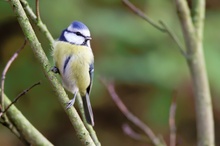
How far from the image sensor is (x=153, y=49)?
3951 millimetres

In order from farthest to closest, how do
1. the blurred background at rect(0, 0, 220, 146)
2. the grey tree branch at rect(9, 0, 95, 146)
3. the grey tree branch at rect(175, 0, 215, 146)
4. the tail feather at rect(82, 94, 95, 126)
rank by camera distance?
1. the blurred background at rect(0, 0, 220, 146)
2. the grey tree branch at rect(175, 0, 215, 146)
3. the tail feather at rect(82, 94, 95, 126)
4. the grey tree branch at rect(9, 0, 95, 146)

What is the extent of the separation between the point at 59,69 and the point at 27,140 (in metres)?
0.25

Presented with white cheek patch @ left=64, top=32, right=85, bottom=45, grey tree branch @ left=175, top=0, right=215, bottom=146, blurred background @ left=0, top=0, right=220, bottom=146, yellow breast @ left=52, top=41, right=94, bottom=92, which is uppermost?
white cheek patch @ left=64, top=32, right=85, bottom=45

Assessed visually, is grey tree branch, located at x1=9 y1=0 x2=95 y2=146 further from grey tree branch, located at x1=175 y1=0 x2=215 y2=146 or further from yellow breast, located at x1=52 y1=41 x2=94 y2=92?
grey tree branch, located at x1=175 y1=0 x2=215 y2=146

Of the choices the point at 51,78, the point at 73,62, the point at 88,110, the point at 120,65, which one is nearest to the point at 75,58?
the point at 73,62

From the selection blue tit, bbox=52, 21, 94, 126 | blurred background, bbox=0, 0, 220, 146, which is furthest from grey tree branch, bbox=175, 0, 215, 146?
blurred background, bbox=0, 0, 220, 146

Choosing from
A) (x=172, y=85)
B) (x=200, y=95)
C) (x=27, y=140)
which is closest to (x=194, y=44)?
(x=200, y=95)

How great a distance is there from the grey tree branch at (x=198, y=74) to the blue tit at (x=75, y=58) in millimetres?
325

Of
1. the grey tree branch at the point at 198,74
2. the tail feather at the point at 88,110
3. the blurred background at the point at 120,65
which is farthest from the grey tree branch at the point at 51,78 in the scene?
the blurred background at the point at 120,65

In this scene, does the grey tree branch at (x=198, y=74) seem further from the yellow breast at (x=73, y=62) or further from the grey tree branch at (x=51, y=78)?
the grey tree branch at (x=51, y=78)

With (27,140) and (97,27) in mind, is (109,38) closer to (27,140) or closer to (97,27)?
(97,27)

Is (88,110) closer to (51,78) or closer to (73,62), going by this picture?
(73,62)

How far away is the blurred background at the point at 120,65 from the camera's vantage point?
3.83m

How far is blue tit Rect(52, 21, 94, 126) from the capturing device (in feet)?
4.83
